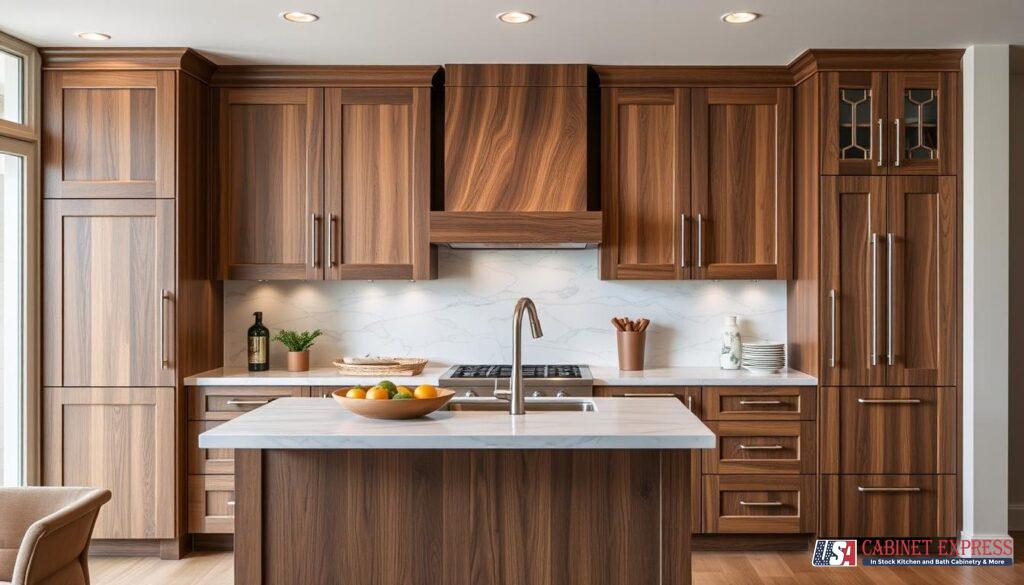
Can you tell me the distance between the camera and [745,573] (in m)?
3.92

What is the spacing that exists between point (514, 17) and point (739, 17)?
957 millimetres

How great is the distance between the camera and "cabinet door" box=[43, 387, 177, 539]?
406 centimetres

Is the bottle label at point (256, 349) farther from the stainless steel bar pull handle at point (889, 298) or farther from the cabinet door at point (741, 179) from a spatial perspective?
the stainless steel bar pull handle at point (889, 298)

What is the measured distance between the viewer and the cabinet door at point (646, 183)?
442 cm

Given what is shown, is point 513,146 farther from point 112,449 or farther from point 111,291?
point 112,449

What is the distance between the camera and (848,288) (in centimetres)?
414

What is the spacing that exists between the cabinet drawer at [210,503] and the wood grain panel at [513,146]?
1.79 meters

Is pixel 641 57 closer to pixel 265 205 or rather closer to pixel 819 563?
pixel 265 205

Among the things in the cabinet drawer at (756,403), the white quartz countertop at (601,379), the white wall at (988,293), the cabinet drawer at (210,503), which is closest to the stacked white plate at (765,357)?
the white quartz countertop at (601,379)

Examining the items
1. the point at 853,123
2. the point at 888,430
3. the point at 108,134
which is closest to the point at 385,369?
the point at 108,134

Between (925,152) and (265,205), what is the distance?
334 cm

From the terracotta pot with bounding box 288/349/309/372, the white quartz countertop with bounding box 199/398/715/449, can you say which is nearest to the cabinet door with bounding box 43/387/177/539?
the terracotta pot with bounding box 288/349/309/372

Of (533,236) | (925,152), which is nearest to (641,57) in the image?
(533,236)

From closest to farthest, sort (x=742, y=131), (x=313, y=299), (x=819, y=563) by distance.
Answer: (x=819, y=563) → (x=742, y=131) → (x=313, y=299)
